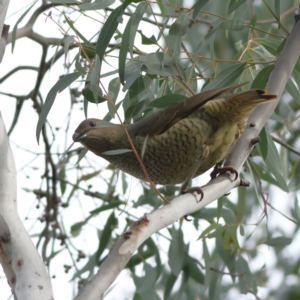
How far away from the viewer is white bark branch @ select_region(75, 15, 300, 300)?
1.52 m

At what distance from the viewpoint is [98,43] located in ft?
7.34

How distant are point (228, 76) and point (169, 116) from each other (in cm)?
32

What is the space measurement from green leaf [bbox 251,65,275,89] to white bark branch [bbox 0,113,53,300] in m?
1.12

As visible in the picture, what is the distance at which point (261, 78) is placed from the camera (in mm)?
2551

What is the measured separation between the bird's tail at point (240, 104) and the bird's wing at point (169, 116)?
0.08 metres

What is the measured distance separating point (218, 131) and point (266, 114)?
12.7 inches

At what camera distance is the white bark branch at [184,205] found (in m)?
1.52

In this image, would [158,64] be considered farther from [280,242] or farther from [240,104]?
[280,242]

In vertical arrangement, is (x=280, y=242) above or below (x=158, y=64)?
below

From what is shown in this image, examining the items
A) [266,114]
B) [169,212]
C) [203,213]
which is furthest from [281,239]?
[169,212]

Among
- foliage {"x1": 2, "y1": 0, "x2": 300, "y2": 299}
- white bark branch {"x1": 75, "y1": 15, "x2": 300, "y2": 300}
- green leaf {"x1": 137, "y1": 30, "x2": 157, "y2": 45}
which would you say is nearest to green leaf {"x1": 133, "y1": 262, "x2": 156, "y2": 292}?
foliage {"x1": 2, "y1": 0, "x2": 300, "y2": 299}

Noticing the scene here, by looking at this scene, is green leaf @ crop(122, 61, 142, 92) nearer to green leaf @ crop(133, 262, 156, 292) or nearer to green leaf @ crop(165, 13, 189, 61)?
green leaf @ crop(165, 13, 189, 61)

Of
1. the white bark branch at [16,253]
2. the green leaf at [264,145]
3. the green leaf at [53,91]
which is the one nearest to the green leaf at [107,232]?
the green leaf at [264,145]

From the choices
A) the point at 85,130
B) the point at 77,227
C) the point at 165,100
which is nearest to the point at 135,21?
the point at 165,100
